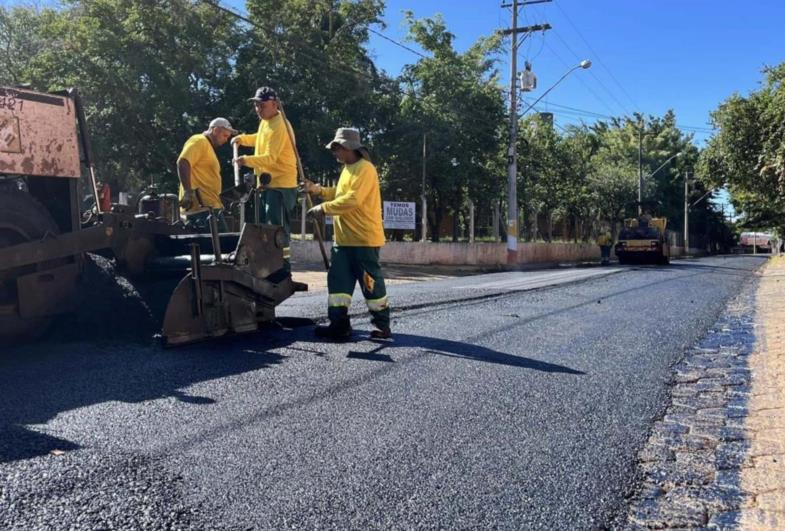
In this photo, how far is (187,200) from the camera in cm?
572

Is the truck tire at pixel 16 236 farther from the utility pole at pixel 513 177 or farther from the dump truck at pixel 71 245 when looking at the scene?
the utility pole at pixel 513 177

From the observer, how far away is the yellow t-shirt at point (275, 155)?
5922mm

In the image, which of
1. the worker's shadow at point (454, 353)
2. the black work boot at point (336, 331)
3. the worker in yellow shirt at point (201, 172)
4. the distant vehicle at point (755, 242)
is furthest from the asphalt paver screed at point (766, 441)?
the distant vehicle at point (755, 242)

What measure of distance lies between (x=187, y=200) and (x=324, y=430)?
2981mm

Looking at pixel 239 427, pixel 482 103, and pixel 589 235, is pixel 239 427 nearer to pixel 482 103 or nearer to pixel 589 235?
pixel 482 103

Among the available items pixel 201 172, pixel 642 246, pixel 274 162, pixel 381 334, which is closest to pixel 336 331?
pixel 381 334

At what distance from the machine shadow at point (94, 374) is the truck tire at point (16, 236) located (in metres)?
0.17

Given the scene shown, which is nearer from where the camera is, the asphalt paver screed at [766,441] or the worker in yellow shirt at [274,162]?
the asphalt paver screed at [766,441]

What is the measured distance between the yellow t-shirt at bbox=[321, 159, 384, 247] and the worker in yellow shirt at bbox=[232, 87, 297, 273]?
49 centimetres

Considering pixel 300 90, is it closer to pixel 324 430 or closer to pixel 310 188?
pixel 310 188

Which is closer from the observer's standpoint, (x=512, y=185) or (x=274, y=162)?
(x=274, y=162)

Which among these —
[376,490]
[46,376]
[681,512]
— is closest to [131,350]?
[46,376]

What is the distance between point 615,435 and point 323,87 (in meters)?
18.7

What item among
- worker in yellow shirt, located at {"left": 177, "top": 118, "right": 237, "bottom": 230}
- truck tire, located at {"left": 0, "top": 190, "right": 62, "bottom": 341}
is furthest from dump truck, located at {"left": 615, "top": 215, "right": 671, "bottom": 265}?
truck tire, located at {"left": 0, "top": 190, "right": 62, "bottom": 341}
